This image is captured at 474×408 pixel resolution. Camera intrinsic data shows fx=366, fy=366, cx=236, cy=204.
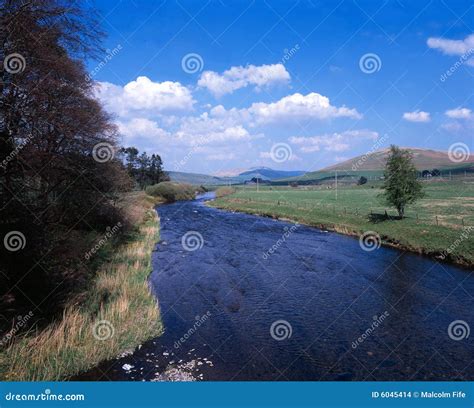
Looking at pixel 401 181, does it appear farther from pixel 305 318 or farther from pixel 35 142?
pixel 35 142

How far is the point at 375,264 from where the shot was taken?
1018 inches

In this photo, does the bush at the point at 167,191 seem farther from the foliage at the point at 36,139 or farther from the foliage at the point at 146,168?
the foliage at the point at 36,139

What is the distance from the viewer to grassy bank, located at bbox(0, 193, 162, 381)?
1030 centimetres

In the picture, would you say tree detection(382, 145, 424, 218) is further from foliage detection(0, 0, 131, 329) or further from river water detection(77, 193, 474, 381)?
foliage detection(0, 0, 131, 329)

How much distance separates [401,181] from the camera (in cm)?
3903

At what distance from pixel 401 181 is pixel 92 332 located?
1392 inches

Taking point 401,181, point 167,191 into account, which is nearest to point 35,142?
point 401,181

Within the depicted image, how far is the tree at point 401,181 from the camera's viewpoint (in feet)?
126

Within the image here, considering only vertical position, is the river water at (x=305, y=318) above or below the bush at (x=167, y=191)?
below

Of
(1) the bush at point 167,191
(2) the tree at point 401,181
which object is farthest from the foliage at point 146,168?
(2) the tree at point 401,181

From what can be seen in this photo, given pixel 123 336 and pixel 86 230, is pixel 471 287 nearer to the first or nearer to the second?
pixel 123 336

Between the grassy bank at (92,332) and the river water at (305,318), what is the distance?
550 millimetres

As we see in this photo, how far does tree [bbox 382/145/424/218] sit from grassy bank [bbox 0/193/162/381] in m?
29.1

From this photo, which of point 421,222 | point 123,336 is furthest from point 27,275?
point 421,222
